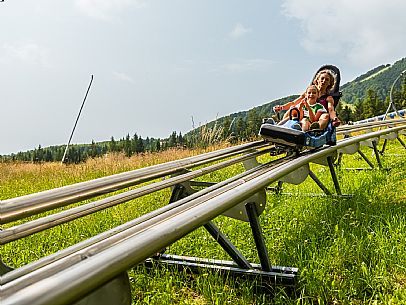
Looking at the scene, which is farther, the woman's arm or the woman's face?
the woman's face

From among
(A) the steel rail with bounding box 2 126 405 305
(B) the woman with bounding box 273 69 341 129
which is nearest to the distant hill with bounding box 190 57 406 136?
(B) the woman with bounding box 273 69 341 129

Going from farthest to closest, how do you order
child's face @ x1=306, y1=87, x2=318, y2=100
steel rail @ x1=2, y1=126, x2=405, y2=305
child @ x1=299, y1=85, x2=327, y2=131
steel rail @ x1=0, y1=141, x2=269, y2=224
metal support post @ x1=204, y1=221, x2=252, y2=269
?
child's face @ x1=306, y1=87, x2=318, y2=100 < child @ x1=299, y1=85, x2=327, y2=131 < metal support post @ x1=204, y1=221, x2=252, y2=269 < steel rail @ x1=0, y1=141, x2=269, y2=224 < steel rail @ x1=2, y1=126, x2=405, y2=305

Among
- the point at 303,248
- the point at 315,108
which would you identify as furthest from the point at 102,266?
the point at 315,108

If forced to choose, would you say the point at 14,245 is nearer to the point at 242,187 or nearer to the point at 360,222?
the point at 242,187

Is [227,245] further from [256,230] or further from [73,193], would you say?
[73,193]

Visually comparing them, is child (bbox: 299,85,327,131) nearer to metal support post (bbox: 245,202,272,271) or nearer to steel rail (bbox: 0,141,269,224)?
steel rail (bbox: 0,141,269,224)

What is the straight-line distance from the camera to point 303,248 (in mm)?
2410

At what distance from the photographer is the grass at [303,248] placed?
6.34 feet

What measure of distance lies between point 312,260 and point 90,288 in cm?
172

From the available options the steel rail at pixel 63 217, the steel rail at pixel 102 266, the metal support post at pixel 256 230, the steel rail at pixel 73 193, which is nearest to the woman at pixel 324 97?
the steel rail at pixel 73 193

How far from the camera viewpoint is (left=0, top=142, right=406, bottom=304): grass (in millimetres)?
1934

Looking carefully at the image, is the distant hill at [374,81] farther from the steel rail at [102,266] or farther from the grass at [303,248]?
the steel rail at [102,266]

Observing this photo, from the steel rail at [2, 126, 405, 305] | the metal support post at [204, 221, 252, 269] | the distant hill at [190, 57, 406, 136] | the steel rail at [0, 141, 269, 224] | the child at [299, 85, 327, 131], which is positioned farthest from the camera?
the distant hill at [190, 57, 406, 136]

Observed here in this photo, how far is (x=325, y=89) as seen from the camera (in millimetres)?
4141
